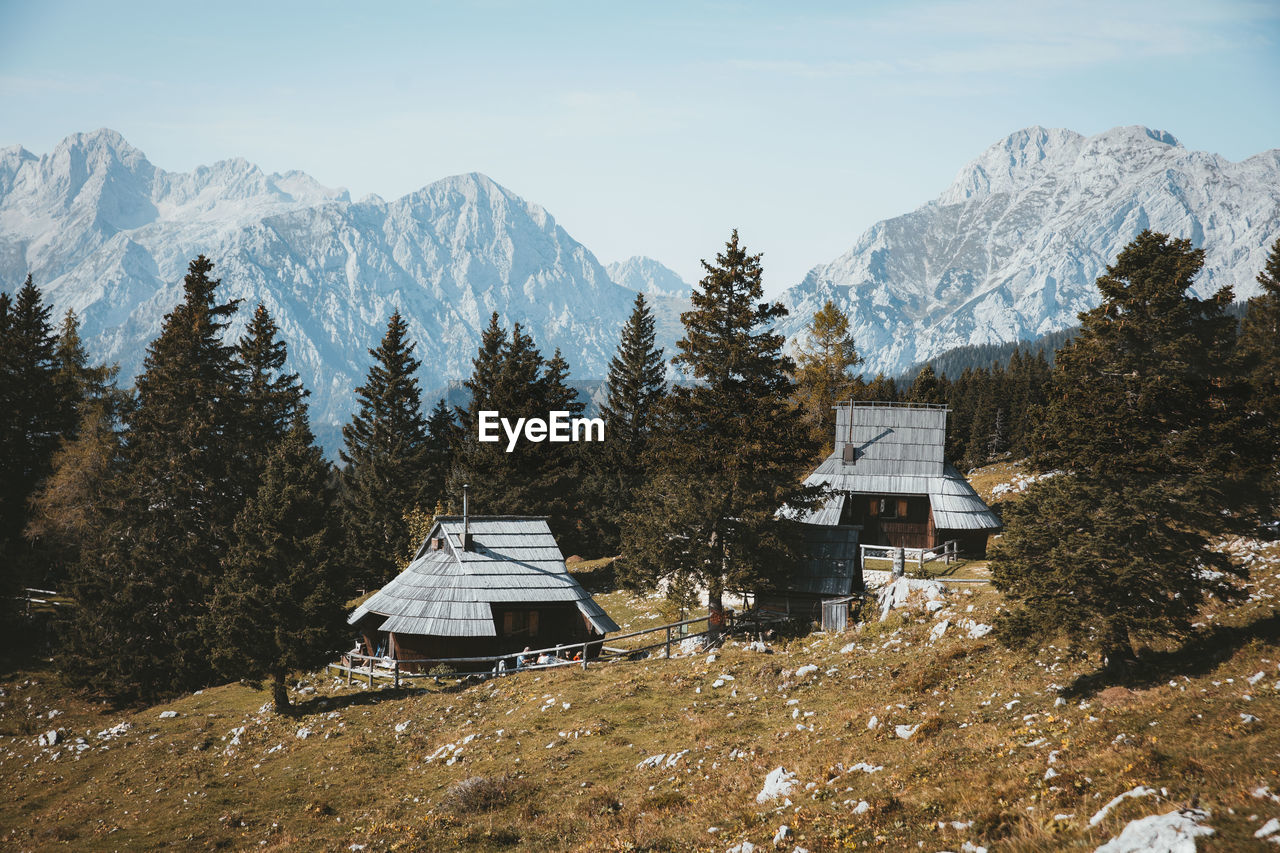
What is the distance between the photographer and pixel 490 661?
35.7 metres

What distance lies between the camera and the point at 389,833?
17.3 metres

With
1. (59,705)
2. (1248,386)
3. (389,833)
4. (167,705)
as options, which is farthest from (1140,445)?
(59,705)

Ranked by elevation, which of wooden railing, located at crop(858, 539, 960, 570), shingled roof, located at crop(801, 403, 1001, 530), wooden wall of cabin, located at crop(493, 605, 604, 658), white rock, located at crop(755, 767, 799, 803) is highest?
shingled roof, located at crop(801, 403, 1001, 530)

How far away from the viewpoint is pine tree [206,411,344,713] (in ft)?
101

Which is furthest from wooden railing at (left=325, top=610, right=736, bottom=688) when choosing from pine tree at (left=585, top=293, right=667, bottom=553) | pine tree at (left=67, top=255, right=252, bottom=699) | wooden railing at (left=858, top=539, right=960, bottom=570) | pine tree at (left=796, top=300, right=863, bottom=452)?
pine tree at (left=796, top=300, right=863, bottom=452)

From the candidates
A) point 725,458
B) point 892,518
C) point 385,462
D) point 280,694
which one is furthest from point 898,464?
point 385,462

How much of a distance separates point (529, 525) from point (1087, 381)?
28.6 meters

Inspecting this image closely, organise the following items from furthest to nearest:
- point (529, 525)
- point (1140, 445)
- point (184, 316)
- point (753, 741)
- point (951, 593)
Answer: point (184, 316)
point (529, 525)
point (951, 593)
point (753, 741)
point (1140, 445)

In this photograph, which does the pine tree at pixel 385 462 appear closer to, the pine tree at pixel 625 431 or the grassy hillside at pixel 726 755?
the pine tree at pixel 625 431

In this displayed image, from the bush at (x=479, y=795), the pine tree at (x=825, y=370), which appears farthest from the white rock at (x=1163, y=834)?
the pine tree at (x=825, y=370)

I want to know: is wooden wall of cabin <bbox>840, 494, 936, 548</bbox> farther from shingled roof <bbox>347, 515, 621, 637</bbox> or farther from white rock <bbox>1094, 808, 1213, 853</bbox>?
white rock <bbox>1094, 808, 1213, 853</bbox>

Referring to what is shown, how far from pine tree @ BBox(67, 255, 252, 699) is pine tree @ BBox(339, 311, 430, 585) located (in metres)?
13.1

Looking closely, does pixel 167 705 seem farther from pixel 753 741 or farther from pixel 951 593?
pixel 951 593

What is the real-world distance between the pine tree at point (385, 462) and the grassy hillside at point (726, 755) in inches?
952
